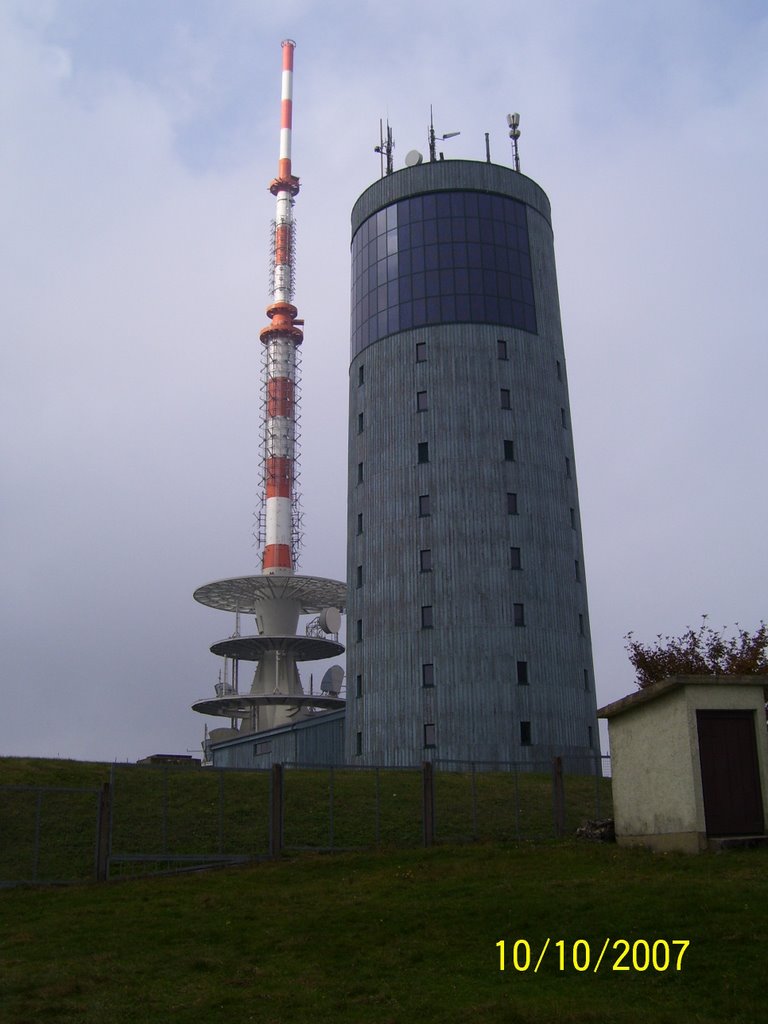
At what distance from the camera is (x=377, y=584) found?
60.0m

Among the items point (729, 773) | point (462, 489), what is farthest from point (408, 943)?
point (462, 489)

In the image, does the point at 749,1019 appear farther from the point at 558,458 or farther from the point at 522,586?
the point at 558,458

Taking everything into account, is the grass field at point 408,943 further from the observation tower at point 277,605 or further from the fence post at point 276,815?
the observation tower at point 277,605

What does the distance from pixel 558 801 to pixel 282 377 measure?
78246 millimetres

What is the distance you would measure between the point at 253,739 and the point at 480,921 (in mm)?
55606

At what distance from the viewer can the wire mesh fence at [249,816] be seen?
30688 mm

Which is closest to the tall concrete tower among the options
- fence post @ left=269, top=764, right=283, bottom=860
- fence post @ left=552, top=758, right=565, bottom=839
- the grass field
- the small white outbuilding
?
fence post @ left=552, top=758, right=565, bottom=839

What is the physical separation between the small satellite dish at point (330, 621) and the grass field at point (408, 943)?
60123mm

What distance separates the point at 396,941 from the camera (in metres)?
19.5

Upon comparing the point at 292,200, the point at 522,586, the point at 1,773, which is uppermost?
the point at 292,200

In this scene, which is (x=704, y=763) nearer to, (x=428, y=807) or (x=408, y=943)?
(x=428, y=807)

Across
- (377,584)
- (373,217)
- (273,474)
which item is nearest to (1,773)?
(377,584)
